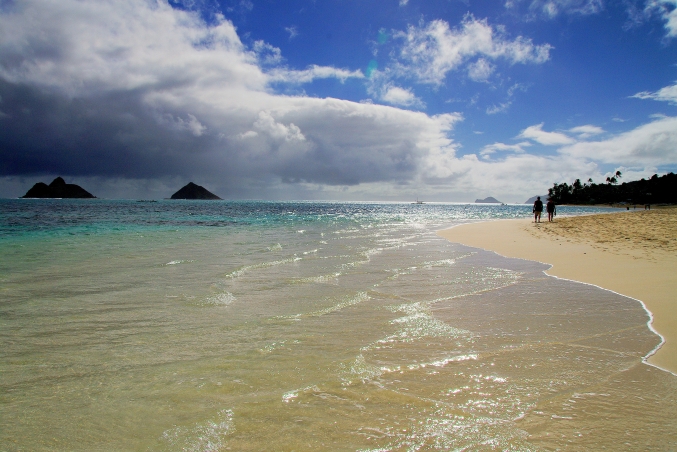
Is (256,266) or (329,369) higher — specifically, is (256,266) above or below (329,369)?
below

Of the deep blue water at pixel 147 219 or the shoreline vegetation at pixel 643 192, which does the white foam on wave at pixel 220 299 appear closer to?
the deep blue water at pixel 147 219

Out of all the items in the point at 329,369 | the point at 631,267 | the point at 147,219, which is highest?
the point at 631,267

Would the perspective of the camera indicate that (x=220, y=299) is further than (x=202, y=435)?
Yes

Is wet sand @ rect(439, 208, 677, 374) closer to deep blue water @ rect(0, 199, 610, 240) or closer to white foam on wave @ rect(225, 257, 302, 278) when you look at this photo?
white foam on wave @ rect(225, 257, 302, 278)

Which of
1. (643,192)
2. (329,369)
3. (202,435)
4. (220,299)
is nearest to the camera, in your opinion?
(202,435)

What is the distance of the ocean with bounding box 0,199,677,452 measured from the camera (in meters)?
3.54

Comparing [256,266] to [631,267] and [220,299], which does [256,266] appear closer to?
[220,299]

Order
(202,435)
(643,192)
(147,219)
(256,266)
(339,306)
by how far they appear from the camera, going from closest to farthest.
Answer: (202,435), (339,306), (256,266), (147,219), (643,192)

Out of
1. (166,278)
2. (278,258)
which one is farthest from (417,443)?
(278,258)

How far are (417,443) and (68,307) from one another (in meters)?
8.70

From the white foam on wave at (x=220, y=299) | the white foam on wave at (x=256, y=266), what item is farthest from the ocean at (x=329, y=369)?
the white foam on wave at (x=256, y=266)

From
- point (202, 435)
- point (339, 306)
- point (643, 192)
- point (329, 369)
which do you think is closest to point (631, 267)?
point (339, 306)

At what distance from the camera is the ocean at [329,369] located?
3545 millimetres

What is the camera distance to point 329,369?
4957mm
